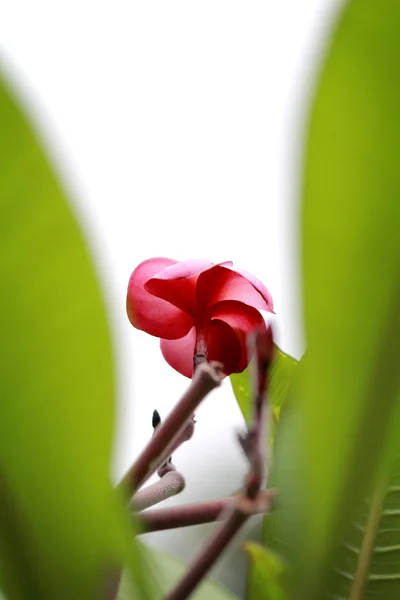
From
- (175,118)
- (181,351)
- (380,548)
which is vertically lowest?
(380,548)

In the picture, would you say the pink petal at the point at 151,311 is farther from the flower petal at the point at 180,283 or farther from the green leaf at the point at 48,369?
the green leaf at the point at 48,369

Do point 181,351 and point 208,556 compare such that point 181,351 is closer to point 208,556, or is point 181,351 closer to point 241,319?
point 241,319

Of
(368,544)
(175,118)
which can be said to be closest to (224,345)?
(368,544)

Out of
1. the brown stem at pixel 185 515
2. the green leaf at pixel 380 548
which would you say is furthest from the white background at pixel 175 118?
the brown stem at pixel 185 515

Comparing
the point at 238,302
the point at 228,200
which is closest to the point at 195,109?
the point at 228,200

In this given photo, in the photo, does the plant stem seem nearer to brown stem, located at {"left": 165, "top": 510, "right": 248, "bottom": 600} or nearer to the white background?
brown stem, located at {"left": 165, "top": 510, "right": 248, "bottom": 600}

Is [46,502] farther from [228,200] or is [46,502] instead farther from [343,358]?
[228,200]

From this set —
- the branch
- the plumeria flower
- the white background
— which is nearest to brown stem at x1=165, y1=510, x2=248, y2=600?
the branch
